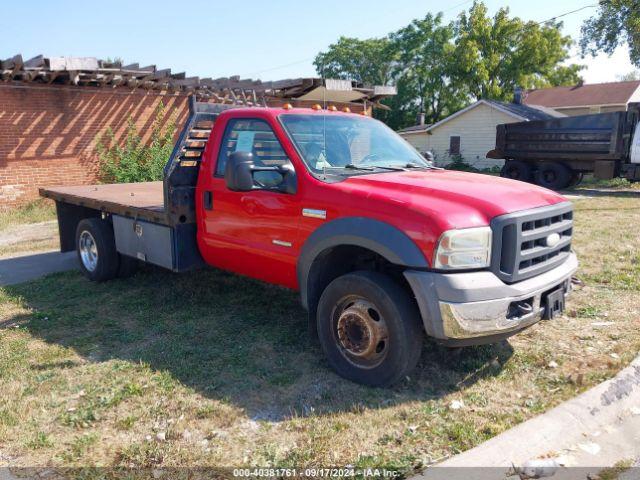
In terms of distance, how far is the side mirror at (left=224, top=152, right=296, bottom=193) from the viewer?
4.04 metres

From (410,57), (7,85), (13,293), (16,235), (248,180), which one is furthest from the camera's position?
(410,57)

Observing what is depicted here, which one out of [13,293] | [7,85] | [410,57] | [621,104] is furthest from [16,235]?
[410,57]

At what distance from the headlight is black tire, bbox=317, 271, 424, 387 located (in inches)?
16.9

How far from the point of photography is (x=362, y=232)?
12.0 feet

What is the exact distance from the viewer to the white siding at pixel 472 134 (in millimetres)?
28375

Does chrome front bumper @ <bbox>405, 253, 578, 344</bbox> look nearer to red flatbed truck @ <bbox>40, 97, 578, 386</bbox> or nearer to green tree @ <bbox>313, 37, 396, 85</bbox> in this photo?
red flatbed truck @ <bbox>40, 97, 578, 386</bbox>

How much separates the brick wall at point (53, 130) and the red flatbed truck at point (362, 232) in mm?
8625

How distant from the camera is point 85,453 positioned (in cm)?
309

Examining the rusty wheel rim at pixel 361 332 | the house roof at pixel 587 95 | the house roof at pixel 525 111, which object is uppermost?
the house roof at pixel 587 95

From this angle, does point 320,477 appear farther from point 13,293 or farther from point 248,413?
point 13,293

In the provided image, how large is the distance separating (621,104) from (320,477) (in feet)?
120

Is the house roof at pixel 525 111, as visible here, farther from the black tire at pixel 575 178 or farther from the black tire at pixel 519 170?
the black tire at pixel 575 178

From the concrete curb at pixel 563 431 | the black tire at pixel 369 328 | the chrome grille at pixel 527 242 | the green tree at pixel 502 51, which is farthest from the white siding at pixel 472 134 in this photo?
the black tire at pixel 369 328

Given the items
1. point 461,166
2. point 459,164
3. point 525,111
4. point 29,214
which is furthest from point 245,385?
point 459,164
